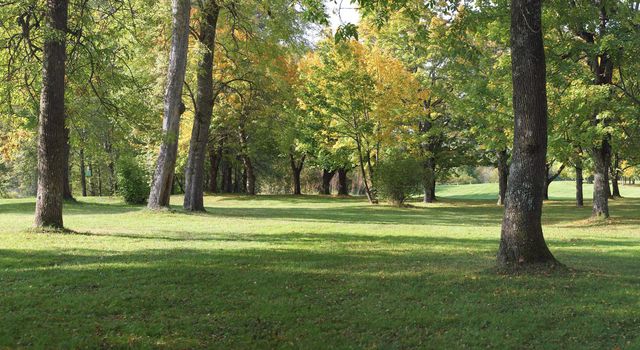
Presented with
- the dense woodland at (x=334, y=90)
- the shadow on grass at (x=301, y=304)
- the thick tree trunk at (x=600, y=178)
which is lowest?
the shadow on grass at (x=301, y=304)

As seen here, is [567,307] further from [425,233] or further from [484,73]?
[484,73]

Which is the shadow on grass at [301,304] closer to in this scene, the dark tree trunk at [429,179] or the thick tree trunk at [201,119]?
the thick tree trunk at [201,119]

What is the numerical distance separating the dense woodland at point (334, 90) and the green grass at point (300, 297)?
55.7 inches

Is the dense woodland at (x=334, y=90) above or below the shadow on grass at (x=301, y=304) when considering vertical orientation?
above

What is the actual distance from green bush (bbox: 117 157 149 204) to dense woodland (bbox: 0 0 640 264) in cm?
8

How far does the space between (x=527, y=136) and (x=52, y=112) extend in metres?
9.57

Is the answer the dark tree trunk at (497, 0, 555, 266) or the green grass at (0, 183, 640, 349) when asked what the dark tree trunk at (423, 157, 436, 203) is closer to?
the green grass at (0, 183, 640, 349)

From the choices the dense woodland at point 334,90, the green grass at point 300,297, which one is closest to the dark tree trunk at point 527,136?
the dense woodland at point 334,90

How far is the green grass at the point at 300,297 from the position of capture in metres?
5.04

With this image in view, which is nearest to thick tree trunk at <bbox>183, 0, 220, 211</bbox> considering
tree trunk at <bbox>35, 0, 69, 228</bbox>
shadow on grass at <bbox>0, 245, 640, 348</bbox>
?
tree trunk at <bbox>35, 0, 69, 228</bbox>

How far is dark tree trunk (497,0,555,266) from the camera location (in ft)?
24.2

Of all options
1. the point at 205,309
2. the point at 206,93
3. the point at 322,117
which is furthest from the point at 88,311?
the point at 322,117

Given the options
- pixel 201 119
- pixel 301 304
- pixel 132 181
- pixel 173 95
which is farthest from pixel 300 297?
pixel 132 181

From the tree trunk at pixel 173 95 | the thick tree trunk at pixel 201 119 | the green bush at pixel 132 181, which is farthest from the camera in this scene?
the green bush at pixel 132 181
